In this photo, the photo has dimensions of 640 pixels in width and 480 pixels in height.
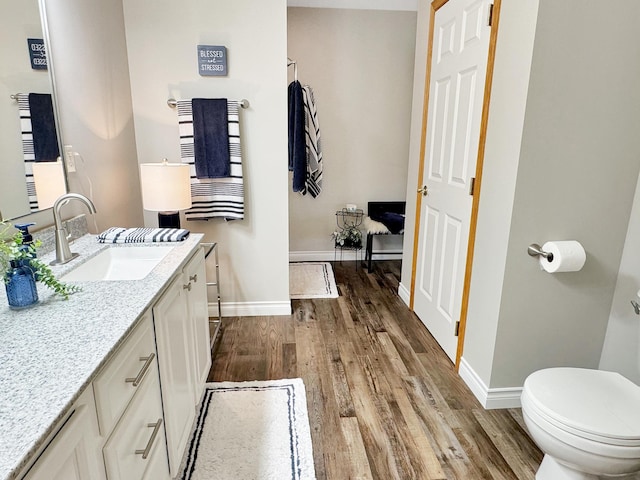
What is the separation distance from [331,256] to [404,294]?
1.29m

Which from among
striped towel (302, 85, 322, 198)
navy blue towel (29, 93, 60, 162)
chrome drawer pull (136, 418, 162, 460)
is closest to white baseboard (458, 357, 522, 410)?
chrome drawer pull (136, 418, 162, 460)

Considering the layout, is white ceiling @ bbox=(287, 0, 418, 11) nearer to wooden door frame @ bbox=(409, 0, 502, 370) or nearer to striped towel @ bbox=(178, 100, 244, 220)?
wooden door frame @ bbox=(409, 0, 502, 370)

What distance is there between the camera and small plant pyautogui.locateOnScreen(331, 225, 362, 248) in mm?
4176

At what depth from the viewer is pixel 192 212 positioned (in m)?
2.61

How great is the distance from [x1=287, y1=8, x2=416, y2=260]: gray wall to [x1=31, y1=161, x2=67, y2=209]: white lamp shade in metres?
2.56

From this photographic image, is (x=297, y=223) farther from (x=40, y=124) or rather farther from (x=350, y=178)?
(x=40, y=124)

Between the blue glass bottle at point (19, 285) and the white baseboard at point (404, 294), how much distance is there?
8.33 feet

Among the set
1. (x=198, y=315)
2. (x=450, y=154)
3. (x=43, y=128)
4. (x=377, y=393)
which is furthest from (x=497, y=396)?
(x=43, y=128)

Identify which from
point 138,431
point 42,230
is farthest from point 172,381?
point 42,230

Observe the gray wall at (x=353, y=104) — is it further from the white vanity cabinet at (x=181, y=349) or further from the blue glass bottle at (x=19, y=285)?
the blue glass bottle at (x=19, y=285)

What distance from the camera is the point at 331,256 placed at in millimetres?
4379

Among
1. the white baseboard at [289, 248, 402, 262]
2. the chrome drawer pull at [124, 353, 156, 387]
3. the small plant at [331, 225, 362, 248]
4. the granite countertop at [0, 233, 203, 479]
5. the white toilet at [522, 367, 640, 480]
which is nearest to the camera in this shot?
the granite countertop at [0, 233, 203, 479]

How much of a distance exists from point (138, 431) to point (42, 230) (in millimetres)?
1036

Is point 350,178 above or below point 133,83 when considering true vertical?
below
